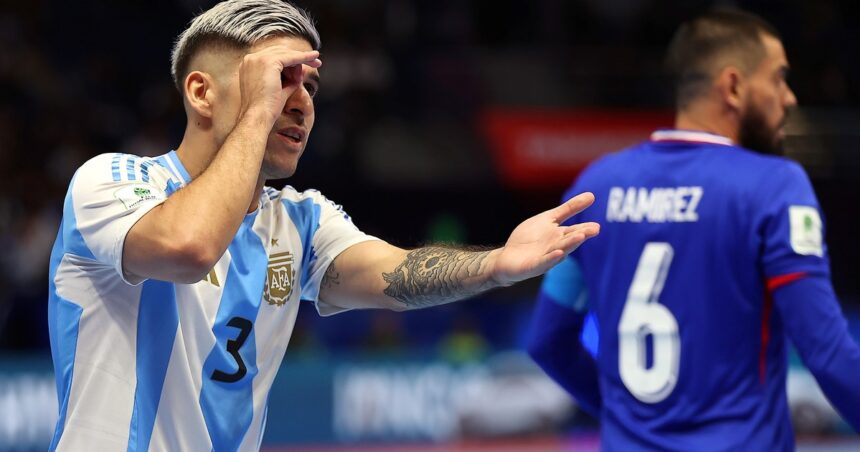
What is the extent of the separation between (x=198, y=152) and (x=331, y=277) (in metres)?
0.52

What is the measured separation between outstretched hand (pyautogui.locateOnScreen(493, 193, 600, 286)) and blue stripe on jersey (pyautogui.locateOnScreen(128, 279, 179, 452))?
32.4 inches

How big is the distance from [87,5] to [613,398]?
11365 millimetres

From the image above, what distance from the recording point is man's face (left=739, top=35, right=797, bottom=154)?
155 inches

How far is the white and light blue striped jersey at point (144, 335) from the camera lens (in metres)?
2.85

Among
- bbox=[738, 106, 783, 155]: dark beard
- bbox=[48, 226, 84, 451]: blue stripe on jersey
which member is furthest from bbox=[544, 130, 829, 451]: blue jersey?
bbox=[48, 226, 84, 451]: blue stripe on jersey

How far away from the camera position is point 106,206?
2.79 metres

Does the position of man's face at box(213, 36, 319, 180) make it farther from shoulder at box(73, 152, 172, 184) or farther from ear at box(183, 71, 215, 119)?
shoulder at box(73, 152, 172, 184)

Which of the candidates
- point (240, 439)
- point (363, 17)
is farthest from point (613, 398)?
point (363, 17)

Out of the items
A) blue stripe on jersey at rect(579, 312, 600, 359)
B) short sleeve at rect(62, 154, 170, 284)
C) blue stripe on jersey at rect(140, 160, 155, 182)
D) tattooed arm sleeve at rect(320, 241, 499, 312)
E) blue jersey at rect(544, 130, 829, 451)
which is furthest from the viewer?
blue stripe on jersey at rect(579, 312, 600, 359)

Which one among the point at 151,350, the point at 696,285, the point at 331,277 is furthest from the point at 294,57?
the point at 696,285

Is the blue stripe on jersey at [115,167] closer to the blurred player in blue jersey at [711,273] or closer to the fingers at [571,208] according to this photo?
the fingers at [571,208]

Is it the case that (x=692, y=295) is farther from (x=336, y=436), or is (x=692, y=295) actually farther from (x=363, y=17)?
(x=363, y=17)

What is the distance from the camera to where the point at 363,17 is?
50.3 feet

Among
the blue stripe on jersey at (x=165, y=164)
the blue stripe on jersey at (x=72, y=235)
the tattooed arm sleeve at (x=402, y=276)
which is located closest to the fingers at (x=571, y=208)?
the tattooed arm sleeve at (x=402, y=276)
